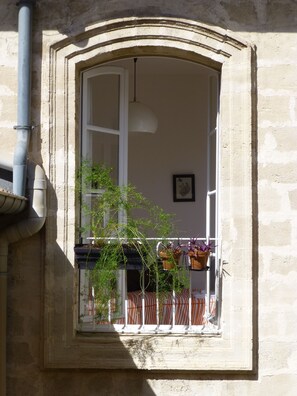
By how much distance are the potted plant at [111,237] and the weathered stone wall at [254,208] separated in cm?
36

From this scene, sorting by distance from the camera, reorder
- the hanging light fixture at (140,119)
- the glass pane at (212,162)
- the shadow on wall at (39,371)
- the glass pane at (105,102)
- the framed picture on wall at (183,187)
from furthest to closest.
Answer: the framed picture on wall at (183,187) < the hanging light fixture at (140,119) < the glass pane at (212,162) < the glass pane at (105,102) < the shadow on wall at (39,371)

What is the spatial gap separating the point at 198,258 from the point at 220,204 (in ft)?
1.55

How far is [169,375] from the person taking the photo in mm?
6777

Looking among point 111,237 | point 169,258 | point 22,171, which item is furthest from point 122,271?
point 22,171

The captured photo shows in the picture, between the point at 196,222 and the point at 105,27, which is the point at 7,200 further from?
the point at 196,222

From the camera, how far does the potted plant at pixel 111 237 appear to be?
Result: 264 inches

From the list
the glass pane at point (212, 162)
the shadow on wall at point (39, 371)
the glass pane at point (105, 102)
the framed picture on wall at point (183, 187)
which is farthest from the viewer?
the framed picture on wall at point (183, 187)

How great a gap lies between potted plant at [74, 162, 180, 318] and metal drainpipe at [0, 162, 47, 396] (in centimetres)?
35

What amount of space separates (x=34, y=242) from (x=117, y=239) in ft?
2.20

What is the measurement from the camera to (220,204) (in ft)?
22.4

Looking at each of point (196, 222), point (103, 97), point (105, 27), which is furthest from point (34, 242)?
point (196, 222)

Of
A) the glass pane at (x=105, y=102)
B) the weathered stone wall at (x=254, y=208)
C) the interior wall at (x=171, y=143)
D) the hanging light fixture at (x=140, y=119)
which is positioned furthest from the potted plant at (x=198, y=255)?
the interior wall at (x=171, y=143)

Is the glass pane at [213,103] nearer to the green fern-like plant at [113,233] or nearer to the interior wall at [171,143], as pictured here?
the green fern-like plant at [113,233]

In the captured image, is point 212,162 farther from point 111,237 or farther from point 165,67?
point 165,67
